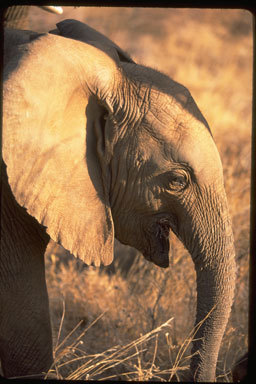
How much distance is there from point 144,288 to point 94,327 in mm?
345

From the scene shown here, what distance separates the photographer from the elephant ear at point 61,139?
2.14 m

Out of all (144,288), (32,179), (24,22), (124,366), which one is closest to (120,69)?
(32,179)

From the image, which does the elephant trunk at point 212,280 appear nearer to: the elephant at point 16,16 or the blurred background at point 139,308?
Answer: the blurred background at point 139,308

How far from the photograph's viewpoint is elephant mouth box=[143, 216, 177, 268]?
2455 mm

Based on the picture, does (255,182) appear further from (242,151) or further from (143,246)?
(242,151)

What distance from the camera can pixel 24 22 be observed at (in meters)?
4.11

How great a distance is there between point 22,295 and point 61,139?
58 centimetres

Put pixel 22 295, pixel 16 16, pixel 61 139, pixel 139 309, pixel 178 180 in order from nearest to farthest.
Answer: pixel 61 139
pixel 178 180
pixel 22 295
pixel 139 309
pixel 16 16

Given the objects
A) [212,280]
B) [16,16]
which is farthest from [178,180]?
[16,16]

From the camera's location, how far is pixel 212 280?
7.91ft

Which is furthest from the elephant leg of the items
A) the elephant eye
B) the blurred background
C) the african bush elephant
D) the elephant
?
the elephant

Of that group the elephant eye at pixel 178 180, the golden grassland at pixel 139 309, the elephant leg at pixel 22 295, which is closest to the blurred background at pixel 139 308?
the golden grassland at pixel 139 309

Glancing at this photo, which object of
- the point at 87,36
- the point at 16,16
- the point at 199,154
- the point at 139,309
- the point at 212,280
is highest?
the point at 16,16

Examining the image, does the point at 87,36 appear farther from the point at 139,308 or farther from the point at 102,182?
the point at 139,308
